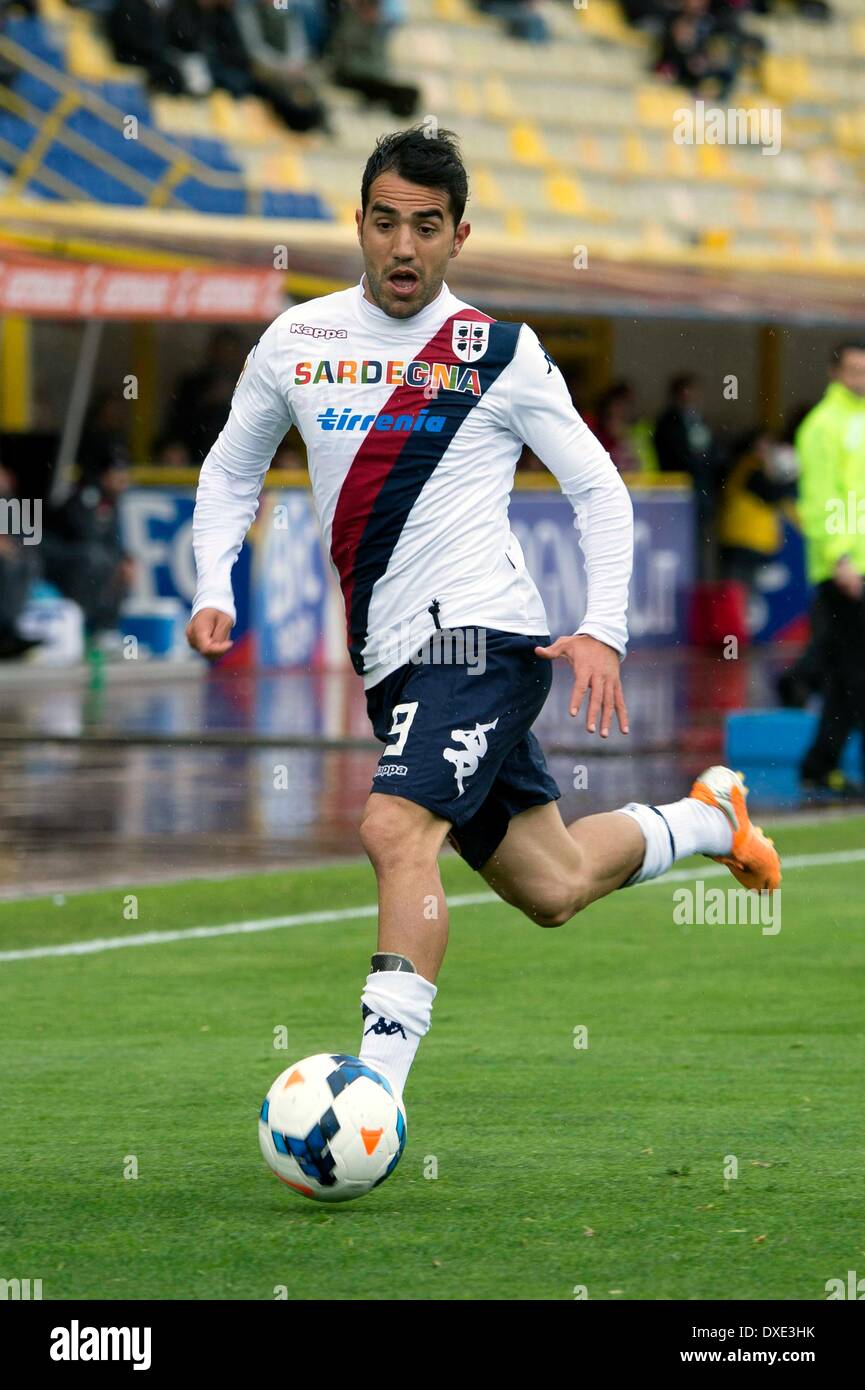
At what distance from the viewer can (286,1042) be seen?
7082mm

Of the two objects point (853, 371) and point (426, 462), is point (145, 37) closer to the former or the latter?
point (853, 371)

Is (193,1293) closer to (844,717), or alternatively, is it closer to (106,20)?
(844,717)

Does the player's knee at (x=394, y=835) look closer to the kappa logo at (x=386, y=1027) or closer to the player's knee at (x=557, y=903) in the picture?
the kappa logo at (x=386, y=1027)

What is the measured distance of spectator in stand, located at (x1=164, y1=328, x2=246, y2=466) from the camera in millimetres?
22266

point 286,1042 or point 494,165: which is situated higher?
point 494,165

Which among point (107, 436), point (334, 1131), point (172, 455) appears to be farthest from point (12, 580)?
point (334, 1131)

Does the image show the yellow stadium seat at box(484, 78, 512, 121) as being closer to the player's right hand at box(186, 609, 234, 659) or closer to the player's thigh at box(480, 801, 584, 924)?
the player's thigh at box(480, 801, 584, 924)

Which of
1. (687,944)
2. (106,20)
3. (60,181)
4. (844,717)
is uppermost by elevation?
(106,20)

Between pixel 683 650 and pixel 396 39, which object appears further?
pixel 396 39

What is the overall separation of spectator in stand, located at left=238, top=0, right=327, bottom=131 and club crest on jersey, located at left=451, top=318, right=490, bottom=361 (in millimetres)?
20275

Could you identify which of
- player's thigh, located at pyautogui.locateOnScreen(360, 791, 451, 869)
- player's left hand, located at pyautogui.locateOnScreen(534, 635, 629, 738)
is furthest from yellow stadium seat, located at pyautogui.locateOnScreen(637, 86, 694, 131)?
player's thigh, located at pyautogui.locateOnScreen(360, 791, 451, 869)
